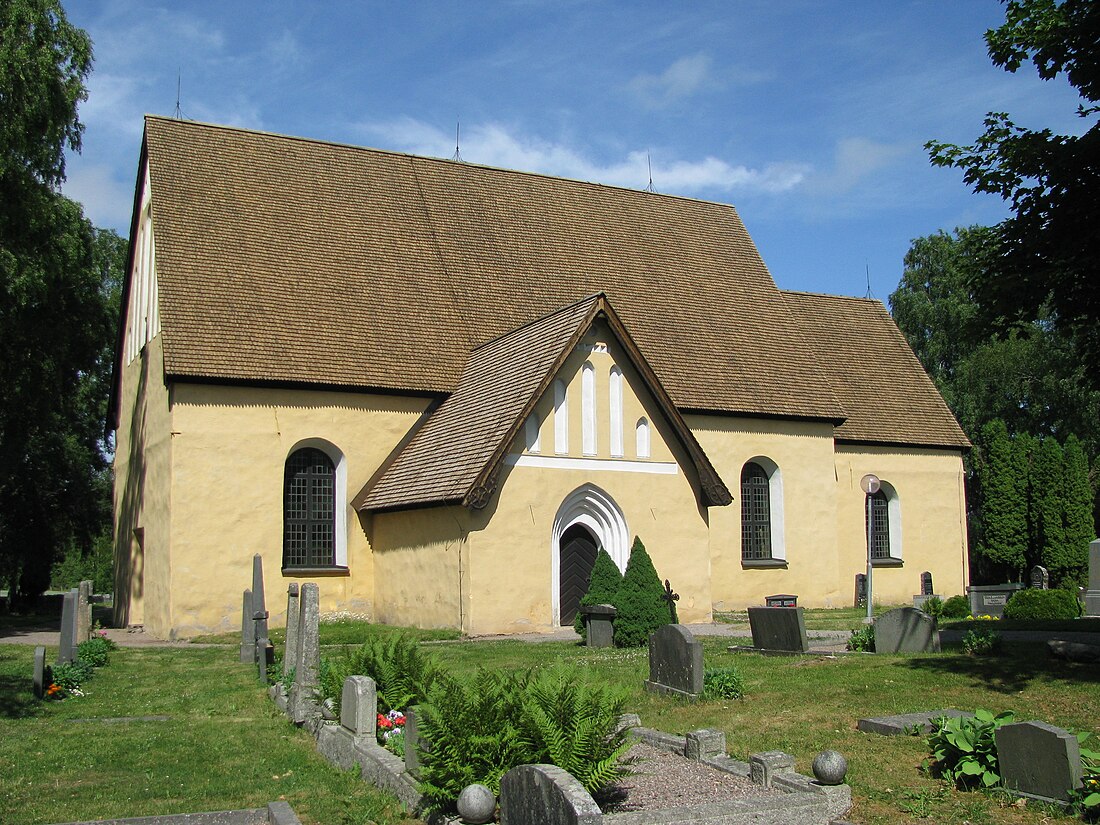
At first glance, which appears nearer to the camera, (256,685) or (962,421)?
(256,685)

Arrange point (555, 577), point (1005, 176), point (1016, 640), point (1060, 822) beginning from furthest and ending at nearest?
point (555, 577) < point (1016, 640) < point (1005, 176) < point (1060, 822)

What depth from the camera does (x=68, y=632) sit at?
15.8m

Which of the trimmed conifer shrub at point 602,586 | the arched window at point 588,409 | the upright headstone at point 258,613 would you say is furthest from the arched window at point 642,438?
the upright headstone at point 258,613

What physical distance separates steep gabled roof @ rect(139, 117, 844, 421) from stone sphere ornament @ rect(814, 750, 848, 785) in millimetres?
17192

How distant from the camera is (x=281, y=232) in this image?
87.2ft

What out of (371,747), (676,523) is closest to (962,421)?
(676,523)

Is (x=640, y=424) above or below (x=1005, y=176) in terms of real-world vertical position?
below

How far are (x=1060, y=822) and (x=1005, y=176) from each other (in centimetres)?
946

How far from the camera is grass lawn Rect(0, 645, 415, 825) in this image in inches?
349

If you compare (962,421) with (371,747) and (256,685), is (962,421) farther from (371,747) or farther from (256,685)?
(371,747)

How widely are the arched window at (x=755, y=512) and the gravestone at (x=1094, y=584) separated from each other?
799cm

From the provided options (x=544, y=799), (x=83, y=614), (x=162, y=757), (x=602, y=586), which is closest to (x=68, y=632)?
(x=83, y=614)

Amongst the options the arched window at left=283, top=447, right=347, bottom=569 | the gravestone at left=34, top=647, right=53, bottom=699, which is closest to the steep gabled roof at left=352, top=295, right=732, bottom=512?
the arched window at left=283, top=447, right=347, bottom=569

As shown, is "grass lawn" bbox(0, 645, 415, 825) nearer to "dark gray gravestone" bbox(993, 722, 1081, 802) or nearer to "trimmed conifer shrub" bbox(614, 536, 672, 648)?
"dark gray gravestone" bbox(993, 722, 1081, 802)
